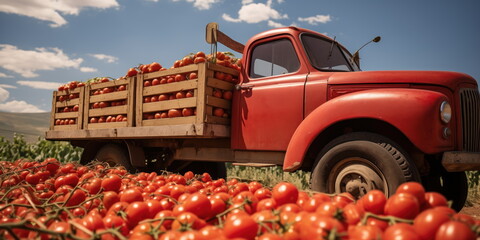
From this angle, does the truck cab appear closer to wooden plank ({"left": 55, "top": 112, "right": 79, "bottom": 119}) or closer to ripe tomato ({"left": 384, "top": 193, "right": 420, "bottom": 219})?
ripe tomato ({"left": 384, "top": 193, "right": 420, "bottom": 219})

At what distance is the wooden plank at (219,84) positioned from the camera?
182 inches

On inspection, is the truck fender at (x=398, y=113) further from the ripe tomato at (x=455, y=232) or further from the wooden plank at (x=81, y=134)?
the wooden plank at (x=81, y=134)

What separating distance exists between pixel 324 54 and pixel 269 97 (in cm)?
101

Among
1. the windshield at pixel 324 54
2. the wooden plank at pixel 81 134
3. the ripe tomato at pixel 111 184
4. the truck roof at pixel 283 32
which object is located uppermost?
the truck roof at pixel 283 32

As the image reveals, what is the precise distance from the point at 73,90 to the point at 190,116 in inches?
148

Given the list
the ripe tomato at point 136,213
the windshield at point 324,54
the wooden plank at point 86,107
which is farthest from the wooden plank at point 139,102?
the ripe tomato at point 136,213

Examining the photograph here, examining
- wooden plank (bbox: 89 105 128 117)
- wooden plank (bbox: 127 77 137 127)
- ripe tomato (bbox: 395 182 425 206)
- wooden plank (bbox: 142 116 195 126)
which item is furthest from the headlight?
wooden plank (bbox: 89 105 128 117)

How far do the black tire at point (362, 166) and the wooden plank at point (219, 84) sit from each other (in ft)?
6.27

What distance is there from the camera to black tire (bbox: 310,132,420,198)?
2.95 metres

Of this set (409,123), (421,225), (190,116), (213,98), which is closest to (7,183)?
(190,116)

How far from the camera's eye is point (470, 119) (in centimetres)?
353

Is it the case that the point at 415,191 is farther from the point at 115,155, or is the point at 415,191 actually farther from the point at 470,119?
the point at 115,155

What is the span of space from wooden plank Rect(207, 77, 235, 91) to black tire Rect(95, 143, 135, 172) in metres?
2.51

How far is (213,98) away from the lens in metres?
4.62
